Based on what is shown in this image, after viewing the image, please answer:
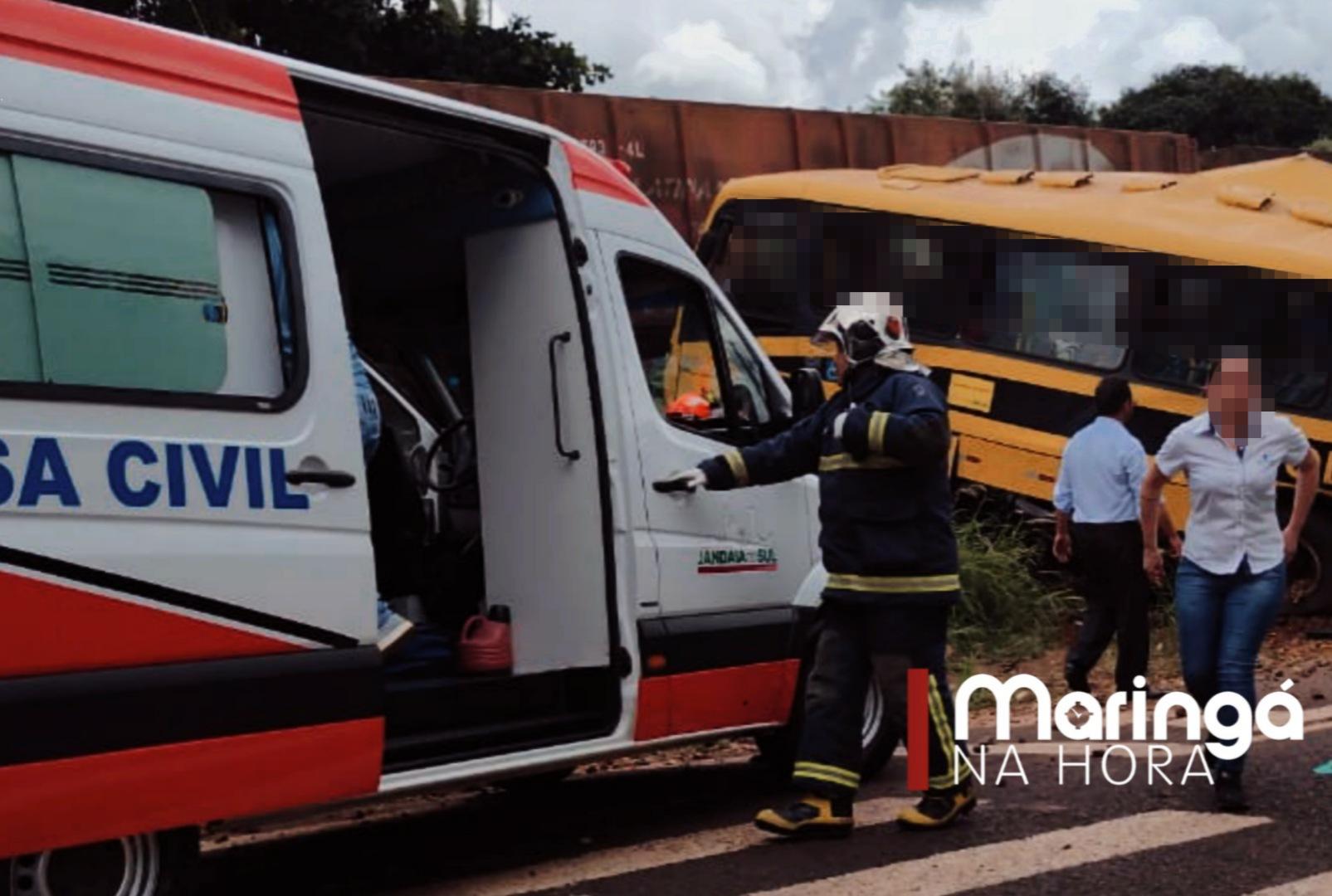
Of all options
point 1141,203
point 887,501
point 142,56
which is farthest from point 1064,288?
point 142,56

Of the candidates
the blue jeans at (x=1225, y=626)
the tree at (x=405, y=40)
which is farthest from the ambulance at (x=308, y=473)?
the tree at (x=405, y=40)

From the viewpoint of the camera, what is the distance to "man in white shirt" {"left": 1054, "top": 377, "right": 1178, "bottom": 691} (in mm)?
8953

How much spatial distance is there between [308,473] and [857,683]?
2181 millimetres

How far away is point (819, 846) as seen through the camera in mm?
5859

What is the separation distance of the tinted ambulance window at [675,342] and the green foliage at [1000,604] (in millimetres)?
4126

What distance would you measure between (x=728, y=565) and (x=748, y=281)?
6837 mm

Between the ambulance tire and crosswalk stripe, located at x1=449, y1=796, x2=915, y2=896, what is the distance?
397 mm

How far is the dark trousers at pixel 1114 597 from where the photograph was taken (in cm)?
900

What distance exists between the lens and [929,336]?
12047mm

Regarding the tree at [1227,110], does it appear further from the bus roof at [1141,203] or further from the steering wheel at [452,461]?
the steering wheel at [452,461]

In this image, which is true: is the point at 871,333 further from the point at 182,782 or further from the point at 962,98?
the point at 962,98

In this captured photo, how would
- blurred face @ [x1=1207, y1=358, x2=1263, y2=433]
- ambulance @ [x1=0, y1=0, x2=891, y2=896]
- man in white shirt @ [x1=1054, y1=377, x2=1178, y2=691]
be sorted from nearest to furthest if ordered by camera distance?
ambulance @ [x1=0, y1=0, x2=891, y2=896] → blurred face @ [x1=1207, y1=358, x2=1263, y2=433] → man in white shirt @ [x1=1054, y1=377, x2=1178, y2=691]

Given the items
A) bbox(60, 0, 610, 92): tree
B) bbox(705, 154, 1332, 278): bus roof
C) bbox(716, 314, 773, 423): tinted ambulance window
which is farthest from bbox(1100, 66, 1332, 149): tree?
bbox(716, 314, 773, 423): tinted ambulance window

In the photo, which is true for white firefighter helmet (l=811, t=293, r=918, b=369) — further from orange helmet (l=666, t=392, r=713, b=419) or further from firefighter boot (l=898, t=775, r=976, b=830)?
firefighter boot (l=898, t=775, r=976, b=830)
